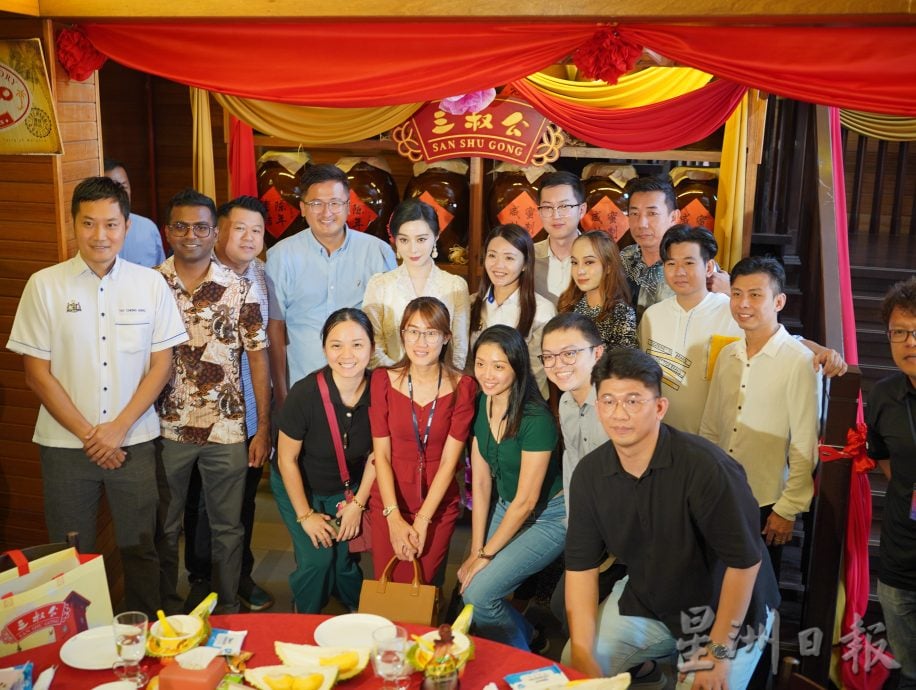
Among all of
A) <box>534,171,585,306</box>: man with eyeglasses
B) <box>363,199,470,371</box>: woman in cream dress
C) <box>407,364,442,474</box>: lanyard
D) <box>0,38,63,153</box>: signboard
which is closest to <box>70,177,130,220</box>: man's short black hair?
<box>0,38,63,153</box>: signboard

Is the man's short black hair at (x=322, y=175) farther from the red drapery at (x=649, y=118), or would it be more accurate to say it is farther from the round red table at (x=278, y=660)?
the round red table at (x=278, y=660)

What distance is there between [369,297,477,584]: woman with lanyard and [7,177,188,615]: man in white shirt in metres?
0.78

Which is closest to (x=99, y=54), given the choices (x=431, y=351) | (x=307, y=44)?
(x=307, y=44)

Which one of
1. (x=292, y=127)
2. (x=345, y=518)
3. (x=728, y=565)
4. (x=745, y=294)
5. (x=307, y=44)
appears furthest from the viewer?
(x=292, y=127)

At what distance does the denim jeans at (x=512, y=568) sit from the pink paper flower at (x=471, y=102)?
224cm

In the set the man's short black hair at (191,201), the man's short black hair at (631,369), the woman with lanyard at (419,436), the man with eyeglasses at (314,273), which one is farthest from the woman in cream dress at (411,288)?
the man's short black hair at (631,369)

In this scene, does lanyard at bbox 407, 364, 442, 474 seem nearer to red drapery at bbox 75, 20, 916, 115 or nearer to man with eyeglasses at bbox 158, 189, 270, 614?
man with eyeglasses at bbox 158, 189, 270, 614

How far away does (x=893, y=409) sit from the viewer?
2.81 m

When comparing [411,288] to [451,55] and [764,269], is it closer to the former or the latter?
[451,55]

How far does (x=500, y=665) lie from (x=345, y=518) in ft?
4.14

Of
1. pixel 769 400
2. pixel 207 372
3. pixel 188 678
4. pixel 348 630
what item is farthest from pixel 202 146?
pixel 188 678

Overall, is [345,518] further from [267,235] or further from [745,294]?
[267,235]

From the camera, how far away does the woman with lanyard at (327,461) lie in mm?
3234

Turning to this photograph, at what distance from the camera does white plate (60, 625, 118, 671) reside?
2.12 metres
